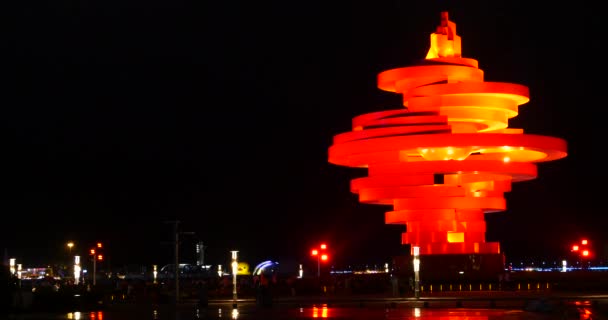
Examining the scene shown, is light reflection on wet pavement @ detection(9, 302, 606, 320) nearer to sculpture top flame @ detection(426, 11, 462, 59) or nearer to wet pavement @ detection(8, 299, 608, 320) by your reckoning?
wet pavement @ detection(8, 299, 608, 320)

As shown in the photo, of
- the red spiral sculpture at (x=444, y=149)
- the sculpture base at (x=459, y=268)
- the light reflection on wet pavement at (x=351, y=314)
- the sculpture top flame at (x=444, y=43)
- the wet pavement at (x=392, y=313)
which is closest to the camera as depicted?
the light reflection on wet pavement at (x=351, y=314)

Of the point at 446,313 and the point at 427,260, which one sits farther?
the point at 427,260

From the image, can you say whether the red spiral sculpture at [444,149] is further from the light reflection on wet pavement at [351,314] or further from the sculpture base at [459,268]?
the light reflection on wet pavement at [351,314]

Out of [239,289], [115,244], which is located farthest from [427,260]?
[115,244]

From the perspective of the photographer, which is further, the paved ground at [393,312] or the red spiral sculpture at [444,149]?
the red spiral sculpture at [444,149]

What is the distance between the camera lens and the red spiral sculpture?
84.4m

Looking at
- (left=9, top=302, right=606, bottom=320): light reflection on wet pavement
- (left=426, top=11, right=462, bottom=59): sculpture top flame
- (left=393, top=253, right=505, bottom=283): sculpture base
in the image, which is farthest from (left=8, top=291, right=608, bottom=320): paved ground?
(left=426, top=11, right=462, bottom=59): sculpture top flame

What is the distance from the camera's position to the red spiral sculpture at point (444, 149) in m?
84.4

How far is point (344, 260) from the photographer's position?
193500 millimetres

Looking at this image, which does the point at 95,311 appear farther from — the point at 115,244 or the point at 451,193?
the point at 115,244

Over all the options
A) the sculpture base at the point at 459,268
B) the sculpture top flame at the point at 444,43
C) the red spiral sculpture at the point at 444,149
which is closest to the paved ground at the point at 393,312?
the red spiral sculpture at the point at 444,149

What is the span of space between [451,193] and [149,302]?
29.3 meters

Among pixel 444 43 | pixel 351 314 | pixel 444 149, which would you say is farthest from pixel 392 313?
pixel 444 43

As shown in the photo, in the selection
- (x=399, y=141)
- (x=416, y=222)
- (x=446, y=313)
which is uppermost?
(x=399, y=141)
